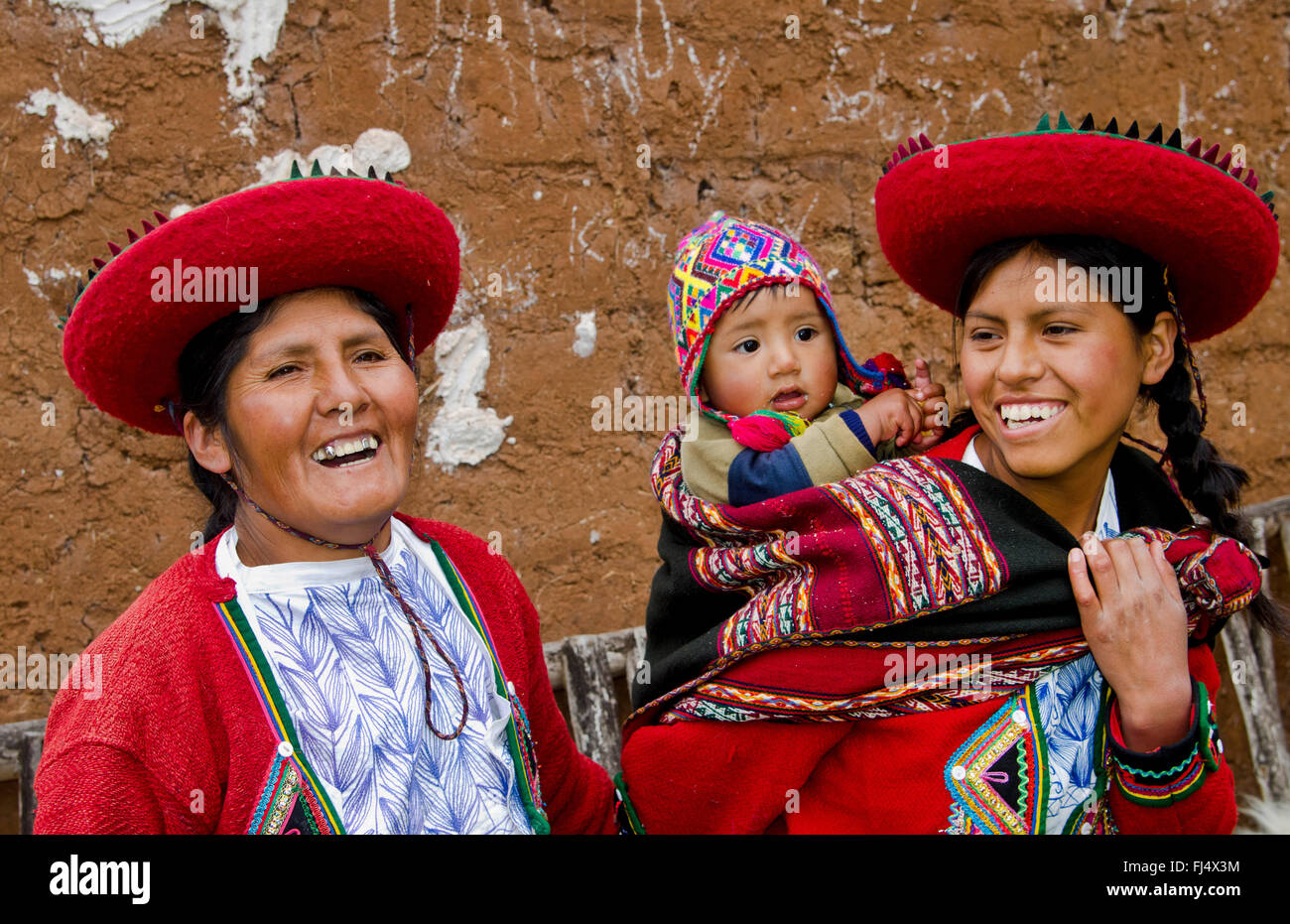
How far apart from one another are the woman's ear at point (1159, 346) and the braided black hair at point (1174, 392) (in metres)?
0.02

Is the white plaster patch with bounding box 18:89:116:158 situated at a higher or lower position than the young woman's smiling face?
higher

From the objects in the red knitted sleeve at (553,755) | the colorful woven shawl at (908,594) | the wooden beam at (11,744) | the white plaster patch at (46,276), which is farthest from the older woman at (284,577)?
the white plaster patch at (46,276)

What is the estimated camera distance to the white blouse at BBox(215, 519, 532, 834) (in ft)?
6.06

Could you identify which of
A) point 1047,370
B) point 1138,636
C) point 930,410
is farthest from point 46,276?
point 1138,636

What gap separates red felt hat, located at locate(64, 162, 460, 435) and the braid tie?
24cm

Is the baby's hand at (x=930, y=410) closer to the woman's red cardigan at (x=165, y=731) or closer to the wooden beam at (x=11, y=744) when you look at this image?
the woman's red cardigan at (x=165, y=731)

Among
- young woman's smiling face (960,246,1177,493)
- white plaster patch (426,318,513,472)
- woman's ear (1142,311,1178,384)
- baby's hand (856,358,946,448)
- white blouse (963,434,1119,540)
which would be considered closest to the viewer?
young woman's smiling face (960,246,1177,493)

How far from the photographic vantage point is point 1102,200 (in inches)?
74.5

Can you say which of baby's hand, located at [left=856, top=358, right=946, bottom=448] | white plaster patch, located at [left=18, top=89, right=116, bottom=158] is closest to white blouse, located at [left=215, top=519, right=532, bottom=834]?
baby's hand, located at [left=856, top=358, right=946, bottom=448]

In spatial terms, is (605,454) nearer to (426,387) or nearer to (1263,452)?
(426,387)

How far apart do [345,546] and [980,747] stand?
1.20m

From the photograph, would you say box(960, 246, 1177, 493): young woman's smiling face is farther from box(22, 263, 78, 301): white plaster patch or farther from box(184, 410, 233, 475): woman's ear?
box(22, 263, 78, 301): white plaster patch

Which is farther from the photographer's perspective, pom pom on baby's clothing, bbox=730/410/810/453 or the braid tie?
pom pom on baby's clothing, bbox=730/410/810/453

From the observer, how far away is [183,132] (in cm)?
332
